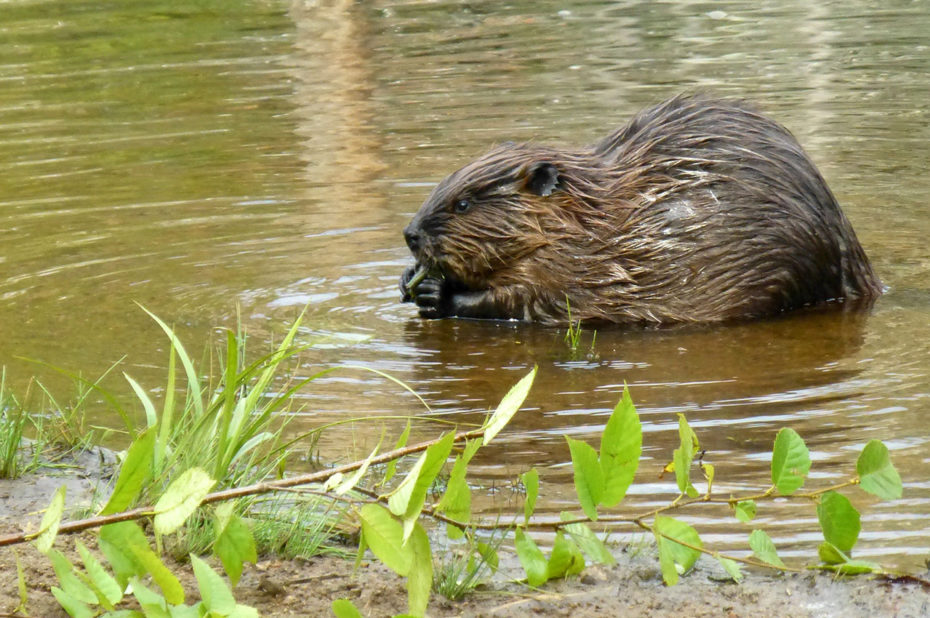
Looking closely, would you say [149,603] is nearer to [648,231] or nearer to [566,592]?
[566,592]

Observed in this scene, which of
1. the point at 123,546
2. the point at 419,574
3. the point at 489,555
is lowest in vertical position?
the point at 489,555

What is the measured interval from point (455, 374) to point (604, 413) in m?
0.69

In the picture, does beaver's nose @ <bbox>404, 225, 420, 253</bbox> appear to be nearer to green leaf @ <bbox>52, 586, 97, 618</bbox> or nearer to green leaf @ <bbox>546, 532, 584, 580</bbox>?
green leaf @ <bbox>546, 532, 584, 580</bbox>

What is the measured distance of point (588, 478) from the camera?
2521mm

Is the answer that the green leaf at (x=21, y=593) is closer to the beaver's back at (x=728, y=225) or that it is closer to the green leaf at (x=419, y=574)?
the green leaf at (x=419, y=574)

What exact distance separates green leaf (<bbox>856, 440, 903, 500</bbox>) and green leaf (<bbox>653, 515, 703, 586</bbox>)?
34cm

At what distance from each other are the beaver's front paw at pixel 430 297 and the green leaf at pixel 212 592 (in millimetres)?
2986

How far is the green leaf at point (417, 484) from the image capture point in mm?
2311

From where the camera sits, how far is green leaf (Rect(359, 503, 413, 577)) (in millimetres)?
2350

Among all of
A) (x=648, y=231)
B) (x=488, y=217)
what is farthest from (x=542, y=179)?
(x=648, y=231)

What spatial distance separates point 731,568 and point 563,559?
331 mm

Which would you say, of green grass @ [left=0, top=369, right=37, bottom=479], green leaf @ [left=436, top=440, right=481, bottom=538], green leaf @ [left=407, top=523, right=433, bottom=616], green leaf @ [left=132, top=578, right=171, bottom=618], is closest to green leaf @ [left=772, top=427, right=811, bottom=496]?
green leaf @ [left=436, top=440, right=481, bottom=538]

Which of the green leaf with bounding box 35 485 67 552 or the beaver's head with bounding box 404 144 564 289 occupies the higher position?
the green leaf with bounding box 35 485 67 552

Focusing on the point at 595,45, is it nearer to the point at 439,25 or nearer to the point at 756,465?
the point at 439,25
